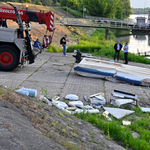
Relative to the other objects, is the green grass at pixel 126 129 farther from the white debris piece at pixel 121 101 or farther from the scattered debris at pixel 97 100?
the scattered debris at pixel 97 100

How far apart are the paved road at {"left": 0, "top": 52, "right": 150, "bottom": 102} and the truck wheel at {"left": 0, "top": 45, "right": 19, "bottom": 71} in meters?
0.37

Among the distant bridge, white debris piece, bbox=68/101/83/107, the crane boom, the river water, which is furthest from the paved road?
the distant bridge

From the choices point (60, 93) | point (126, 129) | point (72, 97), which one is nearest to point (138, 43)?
point (60, 93)

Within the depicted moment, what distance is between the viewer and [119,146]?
19.4 ft

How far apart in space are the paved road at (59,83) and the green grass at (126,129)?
1.85 metres

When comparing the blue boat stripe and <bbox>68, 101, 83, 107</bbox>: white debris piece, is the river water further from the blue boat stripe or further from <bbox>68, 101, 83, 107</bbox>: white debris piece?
<bbox>68, 101, 83, 107</bbox>: white debris piece

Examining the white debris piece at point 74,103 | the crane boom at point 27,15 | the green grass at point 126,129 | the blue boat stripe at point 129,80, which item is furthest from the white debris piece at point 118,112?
the crane boom at point 27,15

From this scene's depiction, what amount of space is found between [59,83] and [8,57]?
287 centimetres

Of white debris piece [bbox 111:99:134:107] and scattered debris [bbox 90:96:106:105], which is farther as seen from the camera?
scattered debris [bbox 90:96:106:105]

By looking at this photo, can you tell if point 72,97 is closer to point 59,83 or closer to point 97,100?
point 97,100

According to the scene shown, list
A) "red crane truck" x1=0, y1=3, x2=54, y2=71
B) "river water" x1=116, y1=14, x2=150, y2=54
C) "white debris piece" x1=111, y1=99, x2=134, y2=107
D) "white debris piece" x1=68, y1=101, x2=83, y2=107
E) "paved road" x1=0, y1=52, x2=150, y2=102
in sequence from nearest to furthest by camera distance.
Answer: "white debris piece" x1=68, y1=101, x2=83, y2=107
"white debris piece" x1=111, y1=99, x2=134, y2=107
"paved road" x1=0, y1=52, x2=150, y2=102
"red crane truck" x1=0, y1=3, x2=54, y2=71
"river water" x1=116, y1=14, x2=150, y2=54

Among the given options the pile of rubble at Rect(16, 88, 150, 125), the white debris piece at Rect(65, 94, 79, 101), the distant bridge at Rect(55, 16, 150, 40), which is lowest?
the pile of rubble at Rect(16, 88, 150, 125)

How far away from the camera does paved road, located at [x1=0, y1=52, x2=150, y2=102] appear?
959 centimetres

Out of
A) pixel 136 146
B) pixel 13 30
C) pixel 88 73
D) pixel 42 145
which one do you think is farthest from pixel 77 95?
pixel 42 145
